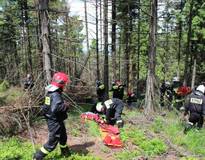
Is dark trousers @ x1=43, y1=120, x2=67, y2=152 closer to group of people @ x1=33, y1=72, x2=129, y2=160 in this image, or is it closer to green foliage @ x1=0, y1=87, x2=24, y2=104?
group of people @ x1=33, y1=72, x2=129, y2=160

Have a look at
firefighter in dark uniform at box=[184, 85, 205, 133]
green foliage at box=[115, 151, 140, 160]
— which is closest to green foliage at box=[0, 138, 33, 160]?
green foliage at box=[115, 151, 140, 160]

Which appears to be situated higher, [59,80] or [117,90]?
[59,80]

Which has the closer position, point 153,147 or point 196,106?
point 153,147

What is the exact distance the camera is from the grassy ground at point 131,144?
8016mm

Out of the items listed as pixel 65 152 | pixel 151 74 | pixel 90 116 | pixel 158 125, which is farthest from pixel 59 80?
pixel 151 74

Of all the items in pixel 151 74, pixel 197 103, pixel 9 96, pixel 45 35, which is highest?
pixel 45 35

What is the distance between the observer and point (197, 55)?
32938 millimetres

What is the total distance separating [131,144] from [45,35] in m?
4.22

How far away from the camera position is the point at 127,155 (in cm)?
809

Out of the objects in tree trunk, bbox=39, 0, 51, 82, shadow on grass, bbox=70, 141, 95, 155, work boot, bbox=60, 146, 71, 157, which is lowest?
shadow on grass, bbox=70, 141, 95, 155

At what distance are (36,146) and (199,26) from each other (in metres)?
24.3

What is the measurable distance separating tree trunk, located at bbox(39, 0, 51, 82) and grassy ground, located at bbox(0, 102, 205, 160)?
1.99 m

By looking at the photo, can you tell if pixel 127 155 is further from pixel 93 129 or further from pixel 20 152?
pixel 20 152

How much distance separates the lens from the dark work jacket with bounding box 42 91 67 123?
709 cm
